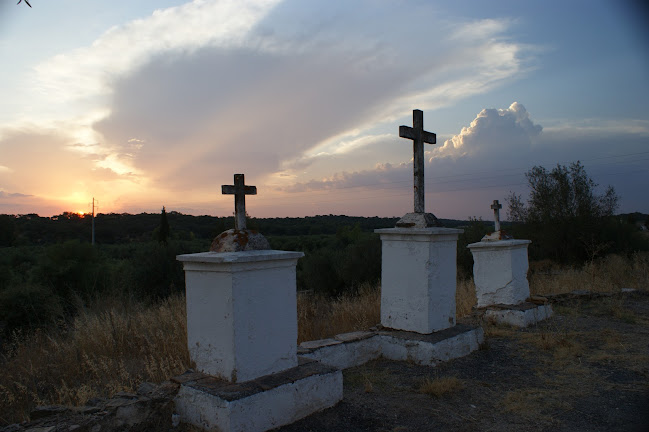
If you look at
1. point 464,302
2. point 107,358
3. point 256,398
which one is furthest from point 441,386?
point 464,302

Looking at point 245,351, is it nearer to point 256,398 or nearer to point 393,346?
point 256,398

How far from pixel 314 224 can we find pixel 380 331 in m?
35.2

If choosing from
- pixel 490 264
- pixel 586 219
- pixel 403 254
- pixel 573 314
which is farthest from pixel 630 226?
pixel 403 254

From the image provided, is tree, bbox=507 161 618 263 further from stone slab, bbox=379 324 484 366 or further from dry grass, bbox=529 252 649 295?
stone slab, bbox=379 324 484 366

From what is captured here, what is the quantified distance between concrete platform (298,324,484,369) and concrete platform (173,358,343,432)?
2.44 feet

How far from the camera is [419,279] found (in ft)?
16.2

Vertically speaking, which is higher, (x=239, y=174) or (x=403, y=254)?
(x=239, y=174)

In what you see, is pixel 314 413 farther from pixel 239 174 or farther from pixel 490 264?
pixel 490 264

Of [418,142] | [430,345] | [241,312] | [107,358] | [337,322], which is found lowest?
[107,358]

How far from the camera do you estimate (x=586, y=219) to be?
1552cm

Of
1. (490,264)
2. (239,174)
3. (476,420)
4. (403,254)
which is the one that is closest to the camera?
(476,420)

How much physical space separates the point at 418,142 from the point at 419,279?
167 centimetres

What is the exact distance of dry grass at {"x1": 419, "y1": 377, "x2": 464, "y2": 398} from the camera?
3.84 meters

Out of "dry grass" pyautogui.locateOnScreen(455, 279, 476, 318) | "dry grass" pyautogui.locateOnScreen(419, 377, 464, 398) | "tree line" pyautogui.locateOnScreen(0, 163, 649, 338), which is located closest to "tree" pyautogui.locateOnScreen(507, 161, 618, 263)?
"tree line" pyautogui.locateOnScreen(0, 163, 649, 338)
